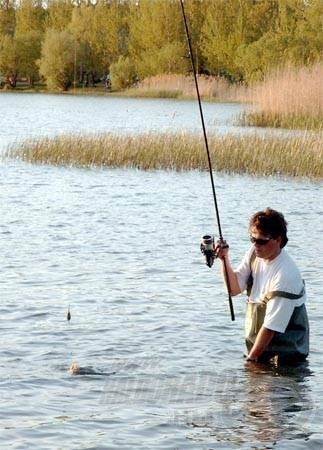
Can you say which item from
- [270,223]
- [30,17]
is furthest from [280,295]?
[30,17]

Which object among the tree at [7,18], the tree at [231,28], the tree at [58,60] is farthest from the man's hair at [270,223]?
the tree at [7,18]

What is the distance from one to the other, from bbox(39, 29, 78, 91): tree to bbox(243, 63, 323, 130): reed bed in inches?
1897

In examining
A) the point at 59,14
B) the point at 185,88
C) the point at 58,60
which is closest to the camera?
the point at 185,88

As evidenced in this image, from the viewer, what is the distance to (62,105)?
6022cm

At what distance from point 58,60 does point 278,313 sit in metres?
74.1

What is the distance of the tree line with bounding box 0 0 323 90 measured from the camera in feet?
252

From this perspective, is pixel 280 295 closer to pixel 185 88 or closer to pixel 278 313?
pixel 278 313

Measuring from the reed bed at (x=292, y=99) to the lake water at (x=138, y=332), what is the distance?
412 inches

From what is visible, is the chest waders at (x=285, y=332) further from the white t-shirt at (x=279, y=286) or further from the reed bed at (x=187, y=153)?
the reed bed at (x=187, y=153)

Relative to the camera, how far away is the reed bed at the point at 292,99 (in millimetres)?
30722

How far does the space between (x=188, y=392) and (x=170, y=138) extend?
15.9 metres

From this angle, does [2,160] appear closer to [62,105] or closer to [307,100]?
[307,100]

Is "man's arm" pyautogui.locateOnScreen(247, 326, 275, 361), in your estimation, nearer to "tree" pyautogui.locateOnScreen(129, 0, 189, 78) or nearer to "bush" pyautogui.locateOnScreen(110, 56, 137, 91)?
"tree" pyautogui.locateOnScreen(129, 0, 189, 78)

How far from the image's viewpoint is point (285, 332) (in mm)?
7727
